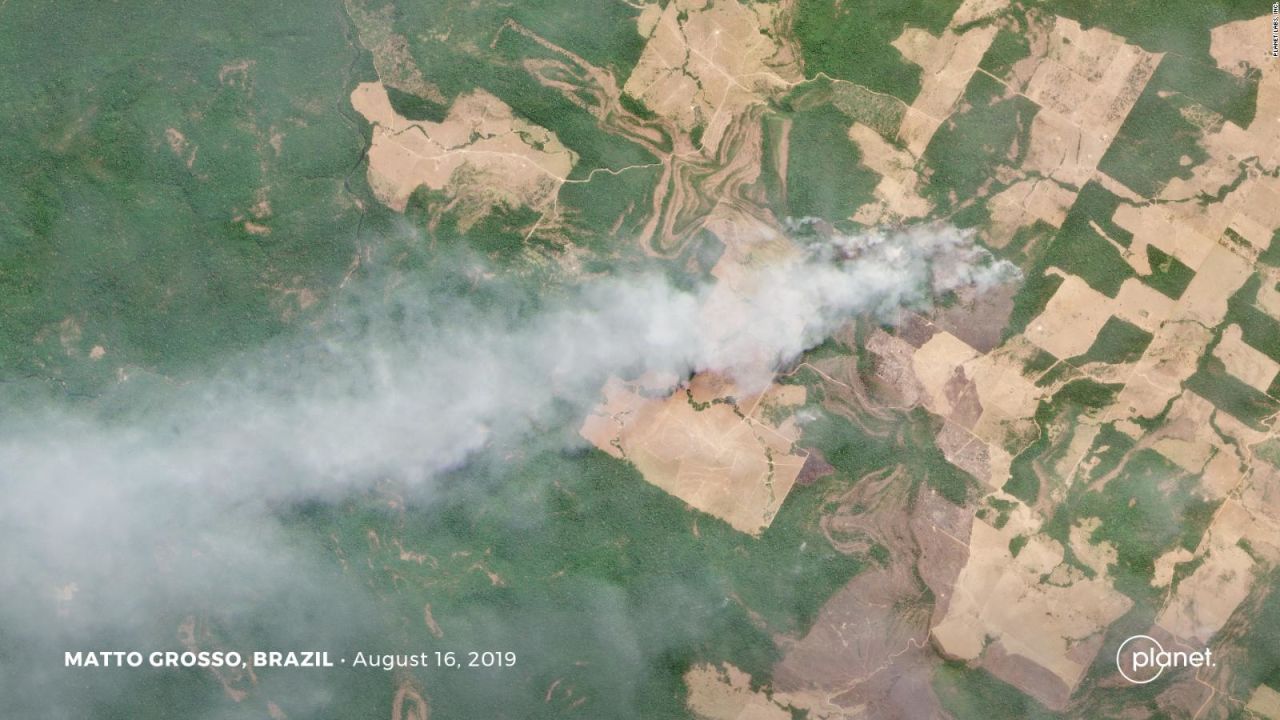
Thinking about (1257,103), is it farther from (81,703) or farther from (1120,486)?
(81,703)

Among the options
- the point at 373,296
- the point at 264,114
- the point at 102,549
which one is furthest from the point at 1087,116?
the point at 102,549

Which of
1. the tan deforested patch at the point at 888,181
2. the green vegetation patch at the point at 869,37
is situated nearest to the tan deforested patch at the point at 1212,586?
the tan deforested patch at the point at 888,181

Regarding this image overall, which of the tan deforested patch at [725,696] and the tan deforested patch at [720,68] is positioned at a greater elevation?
the tan deforested patch at [720,68]

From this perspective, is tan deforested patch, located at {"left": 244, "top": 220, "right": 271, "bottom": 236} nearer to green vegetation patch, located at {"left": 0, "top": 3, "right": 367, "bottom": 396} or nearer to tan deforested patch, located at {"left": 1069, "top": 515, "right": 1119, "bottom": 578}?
green vegetation patch, located at {"left": 0, "top": 3, "right": 367, "bottom": 396}

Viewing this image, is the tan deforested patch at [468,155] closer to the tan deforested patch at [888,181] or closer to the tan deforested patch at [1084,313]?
the tan deforested patch at [888,181]

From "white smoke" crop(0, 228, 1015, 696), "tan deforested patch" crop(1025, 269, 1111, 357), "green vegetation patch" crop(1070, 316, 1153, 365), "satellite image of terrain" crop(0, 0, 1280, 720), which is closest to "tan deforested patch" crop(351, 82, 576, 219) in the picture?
"satellite image of terrain" crop(0, 0, 1280, 720)

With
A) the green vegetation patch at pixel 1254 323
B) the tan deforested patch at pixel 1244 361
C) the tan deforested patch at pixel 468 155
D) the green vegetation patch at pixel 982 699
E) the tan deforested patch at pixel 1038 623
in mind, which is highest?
the green vegetation patch at pixel 1254 323
